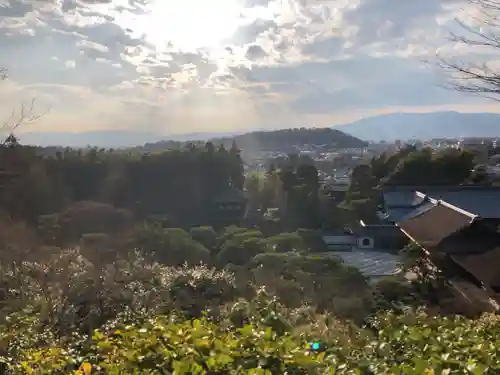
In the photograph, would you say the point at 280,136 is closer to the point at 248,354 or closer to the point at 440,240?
the point at 440,240

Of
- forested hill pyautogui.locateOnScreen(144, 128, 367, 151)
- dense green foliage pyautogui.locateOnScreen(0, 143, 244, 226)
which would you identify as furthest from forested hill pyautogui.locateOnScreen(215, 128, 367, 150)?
dense green foliage pyautogui.locateOnScreen(0, 143, 244, 226)

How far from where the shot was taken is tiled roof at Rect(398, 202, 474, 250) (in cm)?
851

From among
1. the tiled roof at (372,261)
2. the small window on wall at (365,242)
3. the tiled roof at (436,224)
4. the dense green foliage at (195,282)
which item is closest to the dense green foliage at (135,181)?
A: the dense green foliage at (195,282)

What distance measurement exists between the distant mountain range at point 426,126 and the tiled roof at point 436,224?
3611cm

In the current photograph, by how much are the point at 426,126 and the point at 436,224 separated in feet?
227

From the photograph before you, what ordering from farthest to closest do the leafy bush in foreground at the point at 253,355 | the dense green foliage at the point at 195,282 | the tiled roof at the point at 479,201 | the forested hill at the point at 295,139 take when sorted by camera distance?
the forested hill at the point at 295,139 < the tiled roof at the point at 479,201 < the dense green foliage at the point at 195,282 < the leafy bush in foreground at the point at 253,355

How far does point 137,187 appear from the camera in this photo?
1745 cm

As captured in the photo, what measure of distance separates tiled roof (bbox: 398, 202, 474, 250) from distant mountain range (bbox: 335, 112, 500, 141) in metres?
36.1

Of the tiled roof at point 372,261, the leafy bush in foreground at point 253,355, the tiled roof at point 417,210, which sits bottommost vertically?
the tiled roof at point 372,261

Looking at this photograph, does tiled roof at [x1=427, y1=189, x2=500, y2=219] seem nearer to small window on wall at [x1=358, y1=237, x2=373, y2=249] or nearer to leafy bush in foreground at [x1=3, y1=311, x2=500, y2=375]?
small window on wall at [x1=358, y1=237, x2=373, y2=249]

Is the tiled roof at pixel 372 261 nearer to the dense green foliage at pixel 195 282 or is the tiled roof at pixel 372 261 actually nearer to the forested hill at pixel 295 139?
the dense green foliage at pixel 195 282

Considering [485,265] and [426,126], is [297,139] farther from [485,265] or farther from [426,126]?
[485,265]

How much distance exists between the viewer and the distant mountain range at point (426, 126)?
177 feet

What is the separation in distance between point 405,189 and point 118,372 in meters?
18.2
